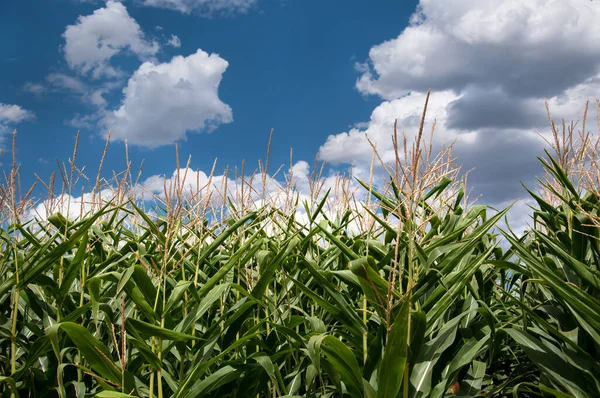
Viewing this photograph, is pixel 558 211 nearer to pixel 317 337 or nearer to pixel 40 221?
pixel 317 337

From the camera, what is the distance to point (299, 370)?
8.46 feet

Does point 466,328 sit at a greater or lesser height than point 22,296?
lesser

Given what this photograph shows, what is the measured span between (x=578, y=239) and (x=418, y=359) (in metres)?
1.00

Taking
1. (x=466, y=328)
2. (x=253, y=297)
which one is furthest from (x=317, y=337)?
(x=466, y=328)

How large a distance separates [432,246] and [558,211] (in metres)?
1.07

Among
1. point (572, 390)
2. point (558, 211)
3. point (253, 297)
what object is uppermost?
point (558, 211)

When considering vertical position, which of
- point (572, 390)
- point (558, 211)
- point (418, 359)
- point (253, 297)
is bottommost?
point (572, 390)

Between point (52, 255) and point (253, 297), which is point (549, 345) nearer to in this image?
point (253, 297)

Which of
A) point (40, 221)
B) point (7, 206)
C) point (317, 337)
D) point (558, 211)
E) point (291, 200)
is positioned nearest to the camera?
point (317, 337)

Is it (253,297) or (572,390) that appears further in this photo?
(253,297)

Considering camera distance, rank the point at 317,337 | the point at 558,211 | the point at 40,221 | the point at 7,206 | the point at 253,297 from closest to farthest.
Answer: the point at 317,337
the point at 253,297
the point at 558,211
the point at 7,206
the point at 40,221

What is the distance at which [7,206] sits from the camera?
3.16 meters

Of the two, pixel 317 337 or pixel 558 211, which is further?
pixel 558 211

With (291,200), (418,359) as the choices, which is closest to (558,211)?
(418,359)
